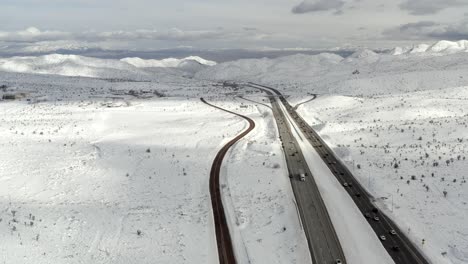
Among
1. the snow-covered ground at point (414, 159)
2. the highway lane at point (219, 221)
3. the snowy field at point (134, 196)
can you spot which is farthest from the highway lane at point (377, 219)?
the highway lane at point (219, 221)

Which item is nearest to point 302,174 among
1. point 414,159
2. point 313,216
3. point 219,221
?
point 313,216

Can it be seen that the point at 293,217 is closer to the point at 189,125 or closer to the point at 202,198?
the point at 202,198

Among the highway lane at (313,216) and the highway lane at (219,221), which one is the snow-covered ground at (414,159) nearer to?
the highway lane at (313,216)

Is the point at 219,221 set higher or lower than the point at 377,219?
lower

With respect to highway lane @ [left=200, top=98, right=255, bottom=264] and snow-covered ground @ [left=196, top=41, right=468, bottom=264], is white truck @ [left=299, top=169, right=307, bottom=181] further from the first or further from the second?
highway lane @ [left=200, top=98, right=255, bottom=264]

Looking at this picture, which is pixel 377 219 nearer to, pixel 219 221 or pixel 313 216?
pixel 313 216

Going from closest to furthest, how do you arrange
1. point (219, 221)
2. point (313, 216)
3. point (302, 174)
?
point (219, 221) → point (313, 216) → point (302, 174)
